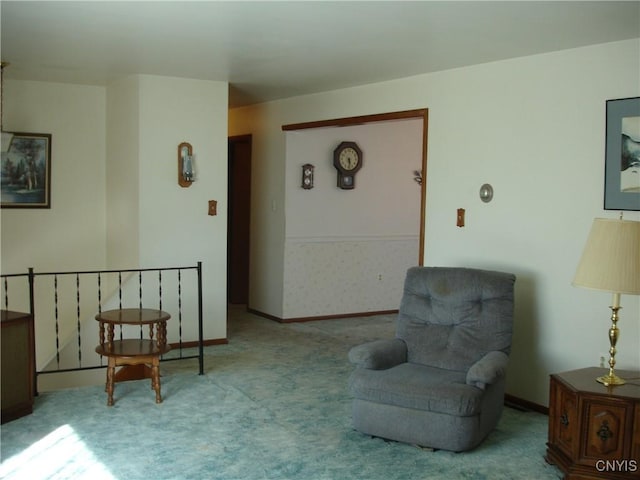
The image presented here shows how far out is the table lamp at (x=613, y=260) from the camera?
10.7ft

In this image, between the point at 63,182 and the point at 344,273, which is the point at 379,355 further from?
the point at 63,182

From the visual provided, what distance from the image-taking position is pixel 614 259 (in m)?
3.30

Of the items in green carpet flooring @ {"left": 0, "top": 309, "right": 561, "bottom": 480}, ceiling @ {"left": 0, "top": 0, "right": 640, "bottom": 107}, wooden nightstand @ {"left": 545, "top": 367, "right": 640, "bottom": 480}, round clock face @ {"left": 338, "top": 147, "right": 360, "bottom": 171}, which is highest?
ceiling @ {"left": 0, "top": 0, "right": 640, "bottom": 107}

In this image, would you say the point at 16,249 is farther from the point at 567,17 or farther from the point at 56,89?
the point at 567,17

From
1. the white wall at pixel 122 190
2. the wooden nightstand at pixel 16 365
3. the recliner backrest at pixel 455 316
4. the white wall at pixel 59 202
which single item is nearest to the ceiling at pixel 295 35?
the white wall at pixel 122 190

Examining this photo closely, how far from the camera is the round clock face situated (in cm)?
743

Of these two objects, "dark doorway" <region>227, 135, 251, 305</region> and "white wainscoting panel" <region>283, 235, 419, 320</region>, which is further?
"dark doorway" <region>227, 135, 251, 305</region>

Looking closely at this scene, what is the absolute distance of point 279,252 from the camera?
729cm

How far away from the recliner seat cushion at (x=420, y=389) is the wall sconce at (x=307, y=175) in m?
3.53

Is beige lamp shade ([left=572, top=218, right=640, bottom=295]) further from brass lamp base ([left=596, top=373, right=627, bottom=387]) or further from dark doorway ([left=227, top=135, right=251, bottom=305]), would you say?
dark doorway ([left=227, top=135, right=251, bottom=305])

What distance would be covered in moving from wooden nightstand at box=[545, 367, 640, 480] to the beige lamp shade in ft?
1.73

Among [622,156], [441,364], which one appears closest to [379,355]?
[441,364]

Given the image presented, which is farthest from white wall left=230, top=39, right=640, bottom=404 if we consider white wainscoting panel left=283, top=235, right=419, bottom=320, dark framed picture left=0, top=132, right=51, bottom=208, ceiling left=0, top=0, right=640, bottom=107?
dark framed picture left=0, top=132, right=51, bottom=208

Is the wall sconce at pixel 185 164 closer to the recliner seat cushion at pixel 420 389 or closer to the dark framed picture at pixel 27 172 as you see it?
the dark framed picture at pixel 27 172
